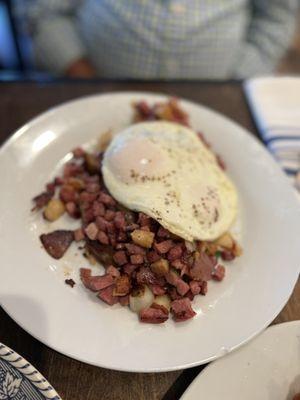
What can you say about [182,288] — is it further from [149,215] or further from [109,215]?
[109,215]

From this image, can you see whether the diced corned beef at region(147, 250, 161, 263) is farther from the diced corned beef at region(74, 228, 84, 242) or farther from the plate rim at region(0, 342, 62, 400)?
the plate rim at region(0, 342, 62, 400)

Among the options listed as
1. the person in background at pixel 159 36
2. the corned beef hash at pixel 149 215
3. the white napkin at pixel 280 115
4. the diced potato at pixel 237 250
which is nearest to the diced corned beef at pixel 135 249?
the corned beef hash at pixel 149 215

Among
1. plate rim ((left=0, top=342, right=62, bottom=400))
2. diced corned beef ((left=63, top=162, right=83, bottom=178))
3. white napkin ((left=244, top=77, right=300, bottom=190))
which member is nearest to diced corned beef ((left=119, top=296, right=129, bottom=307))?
plate rim ((left=0, top=342, right=62, bottom=400))

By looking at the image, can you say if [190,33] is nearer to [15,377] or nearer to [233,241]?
[233,241]

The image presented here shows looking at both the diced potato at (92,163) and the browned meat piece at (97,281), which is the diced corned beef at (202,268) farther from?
the diced potato at (92,163)

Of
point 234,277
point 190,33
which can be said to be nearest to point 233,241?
point 234,277

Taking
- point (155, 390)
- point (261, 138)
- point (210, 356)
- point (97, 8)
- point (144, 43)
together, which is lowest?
point (155, 390)

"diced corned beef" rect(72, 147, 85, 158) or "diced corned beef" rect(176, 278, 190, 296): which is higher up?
"diced corned beef" rect(72, 147, 85, 158)
